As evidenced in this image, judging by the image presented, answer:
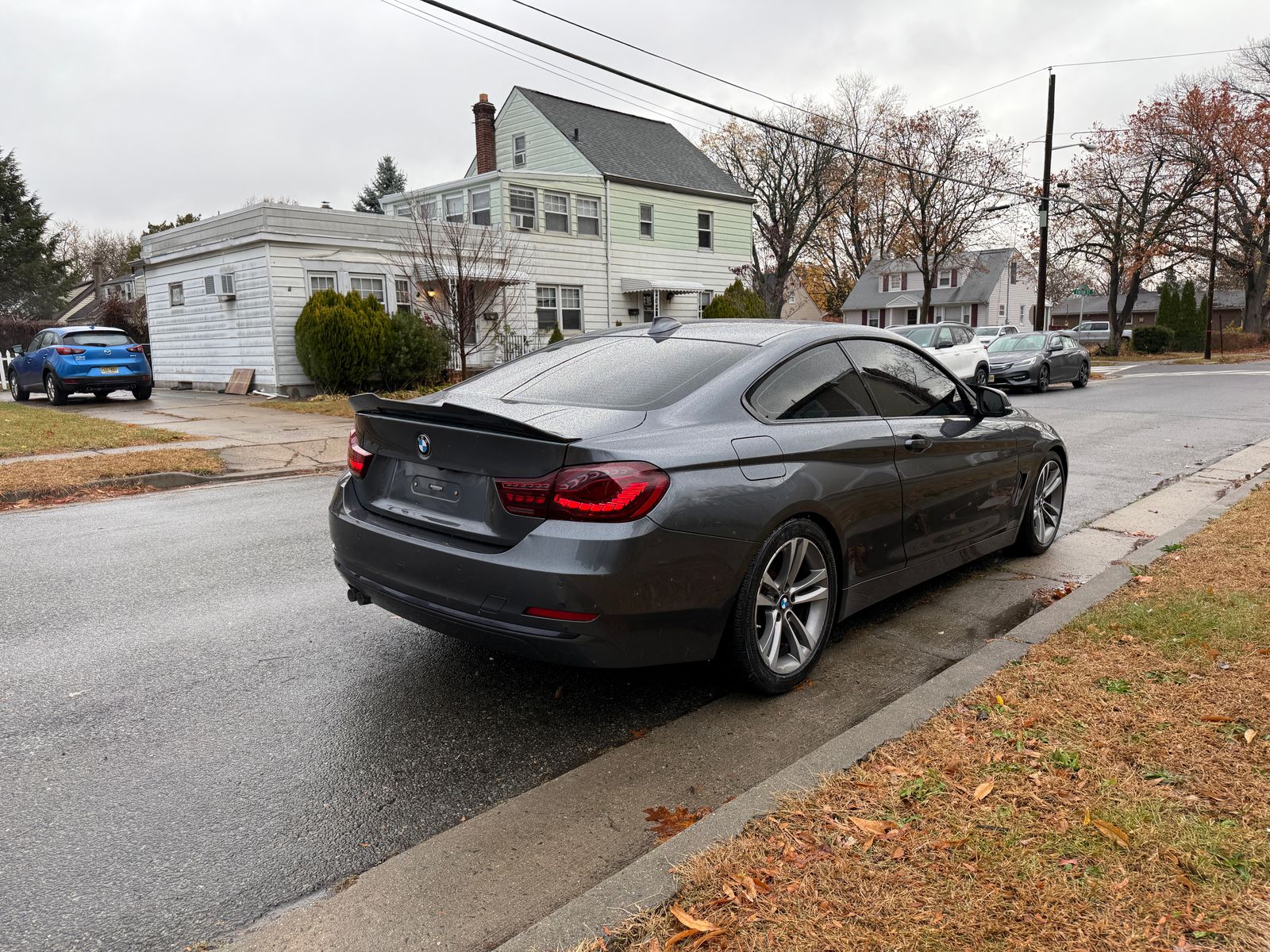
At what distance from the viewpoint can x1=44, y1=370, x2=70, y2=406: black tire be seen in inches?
719

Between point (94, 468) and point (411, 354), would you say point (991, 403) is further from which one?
point (411, 354)

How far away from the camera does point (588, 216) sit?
1059 inches

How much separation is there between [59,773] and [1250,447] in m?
12.8

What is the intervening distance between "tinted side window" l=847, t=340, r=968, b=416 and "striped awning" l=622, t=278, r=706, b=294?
23294mm

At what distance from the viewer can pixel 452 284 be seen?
65.2 ft

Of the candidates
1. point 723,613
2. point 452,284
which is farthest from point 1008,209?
point 723,613

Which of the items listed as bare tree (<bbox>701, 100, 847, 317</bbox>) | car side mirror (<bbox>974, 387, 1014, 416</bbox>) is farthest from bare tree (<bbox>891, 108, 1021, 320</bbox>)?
car side mirror (<bbox>974, 387, 1014, 416</bbox>)

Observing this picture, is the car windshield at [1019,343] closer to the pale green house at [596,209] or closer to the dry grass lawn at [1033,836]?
the pale green house at [596,209]

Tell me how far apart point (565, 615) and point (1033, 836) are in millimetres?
1612

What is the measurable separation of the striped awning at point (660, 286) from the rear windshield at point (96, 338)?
14213 mm

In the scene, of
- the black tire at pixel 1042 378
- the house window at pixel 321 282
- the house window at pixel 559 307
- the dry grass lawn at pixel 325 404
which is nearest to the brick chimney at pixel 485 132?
the house window at pixel 559 307

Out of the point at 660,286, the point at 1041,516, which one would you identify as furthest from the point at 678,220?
the point at 1041,516

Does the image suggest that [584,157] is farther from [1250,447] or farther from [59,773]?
[59,773]

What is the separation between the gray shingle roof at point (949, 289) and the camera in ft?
218
